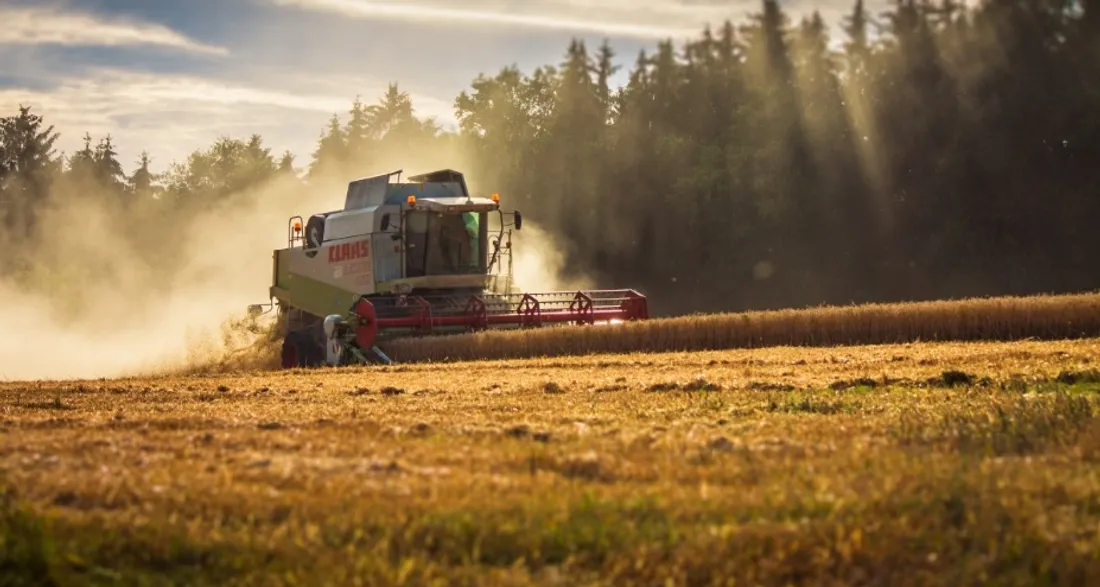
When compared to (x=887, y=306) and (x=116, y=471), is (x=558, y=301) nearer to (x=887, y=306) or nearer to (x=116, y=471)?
(x=887, y=306)

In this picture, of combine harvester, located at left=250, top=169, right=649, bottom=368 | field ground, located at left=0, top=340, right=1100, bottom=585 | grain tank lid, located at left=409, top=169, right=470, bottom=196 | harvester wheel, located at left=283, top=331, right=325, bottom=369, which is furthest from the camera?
grain tank lid, located at left=409, top=169, right=470, bottom=196

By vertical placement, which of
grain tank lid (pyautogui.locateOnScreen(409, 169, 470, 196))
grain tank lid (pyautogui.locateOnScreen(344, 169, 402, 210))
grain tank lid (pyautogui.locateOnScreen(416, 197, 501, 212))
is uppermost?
grain tank lid (pyautogui.locateOnScreen(409, 169, 470, 196))

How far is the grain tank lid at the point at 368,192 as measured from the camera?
28.0m

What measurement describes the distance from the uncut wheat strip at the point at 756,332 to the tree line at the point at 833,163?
79.3 feet

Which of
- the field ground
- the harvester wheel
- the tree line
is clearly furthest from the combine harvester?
the tree line

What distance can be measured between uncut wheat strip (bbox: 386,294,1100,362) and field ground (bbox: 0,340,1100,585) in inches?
483

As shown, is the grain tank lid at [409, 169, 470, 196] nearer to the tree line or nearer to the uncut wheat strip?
the uncut wheat strip

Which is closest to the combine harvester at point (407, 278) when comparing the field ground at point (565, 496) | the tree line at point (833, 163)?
the field ground at point (565, 496)

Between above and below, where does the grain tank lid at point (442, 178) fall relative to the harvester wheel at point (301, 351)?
above

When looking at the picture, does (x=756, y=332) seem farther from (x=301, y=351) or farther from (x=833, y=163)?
(x=833, y=163)

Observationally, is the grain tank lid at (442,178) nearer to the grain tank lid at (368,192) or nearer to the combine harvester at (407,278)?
the combine harvester at (407,278)

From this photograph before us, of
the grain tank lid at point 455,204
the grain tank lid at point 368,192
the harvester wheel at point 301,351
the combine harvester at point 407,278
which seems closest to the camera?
the combine harvester at point 407,278

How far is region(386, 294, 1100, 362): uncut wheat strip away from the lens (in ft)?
76.0

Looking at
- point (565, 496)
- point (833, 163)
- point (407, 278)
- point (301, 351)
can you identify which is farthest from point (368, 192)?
point (833, 163)
